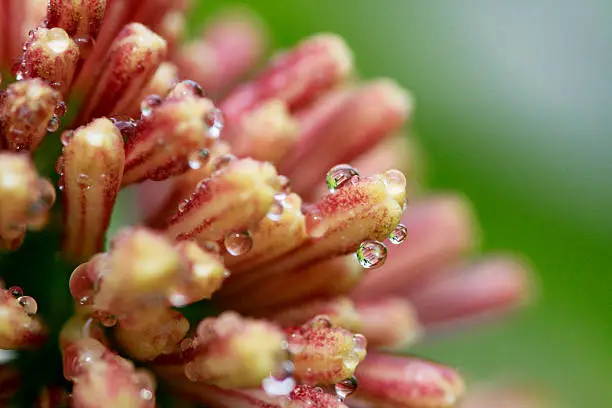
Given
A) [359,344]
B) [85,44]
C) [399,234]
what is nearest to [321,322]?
[359,344]

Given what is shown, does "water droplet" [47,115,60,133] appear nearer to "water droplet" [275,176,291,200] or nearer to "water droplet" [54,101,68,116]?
"water droplet" [54,101,68,116]

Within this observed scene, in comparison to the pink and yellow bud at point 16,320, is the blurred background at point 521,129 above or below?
above

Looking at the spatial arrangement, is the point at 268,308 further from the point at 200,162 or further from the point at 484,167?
the point at 484,167

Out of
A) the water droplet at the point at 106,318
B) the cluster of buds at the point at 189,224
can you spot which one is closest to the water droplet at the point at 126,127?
the cluster of buds at the point at 189,224

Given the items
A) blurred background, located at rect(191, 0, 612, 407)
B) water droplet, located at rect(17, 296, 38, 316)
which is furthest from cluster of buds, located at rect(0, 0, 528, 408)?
blurred background, located at rect(191, 0, 612, 407)

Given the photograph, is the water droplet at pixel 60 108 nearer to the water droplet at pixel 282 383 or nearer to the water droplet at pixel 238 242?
the water droplet at pixel 238 242

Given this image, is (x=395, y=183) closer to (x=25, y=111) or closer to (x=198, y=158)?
(x=198, y=158)
